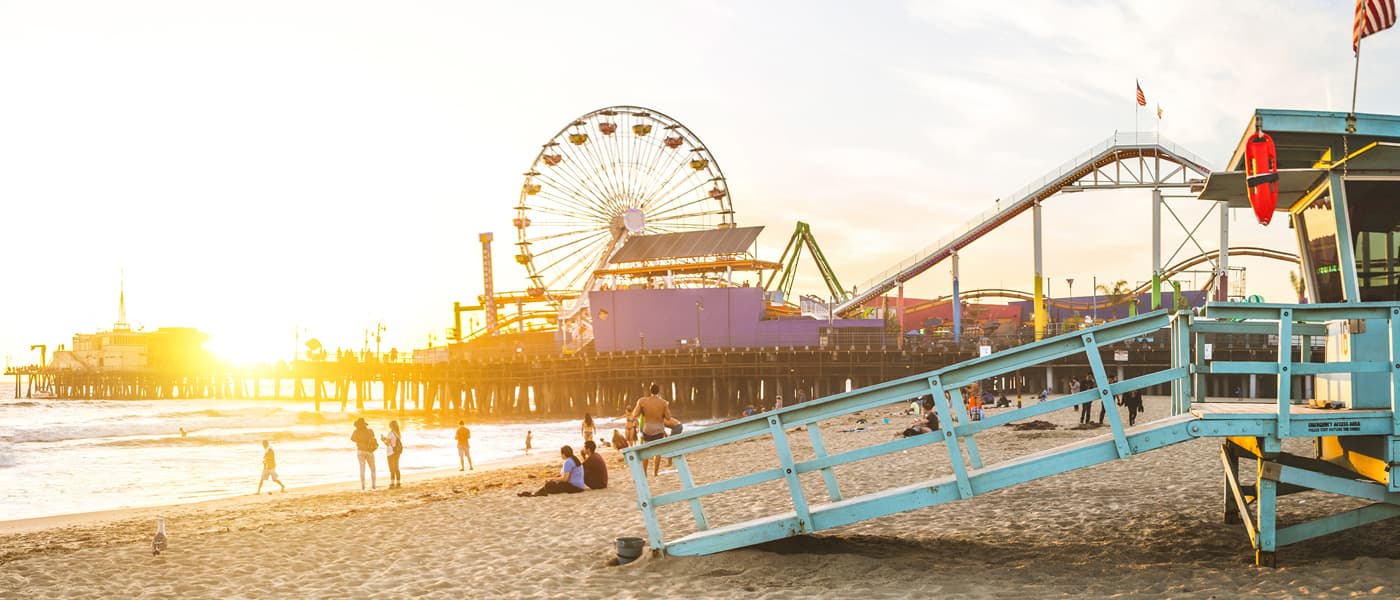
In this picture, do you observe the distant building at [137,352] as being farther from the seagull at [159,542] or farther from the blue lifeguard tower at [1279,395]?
the blue lifeguard tower at [1279,395]

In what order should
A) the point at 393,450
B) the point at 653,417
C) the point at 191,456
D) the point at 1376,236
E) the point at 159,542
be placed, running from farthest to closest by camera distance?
the point at 191,456 → the point at 393,450 → the point at 653,417 → the point at 159,542 → the point at 1376,236

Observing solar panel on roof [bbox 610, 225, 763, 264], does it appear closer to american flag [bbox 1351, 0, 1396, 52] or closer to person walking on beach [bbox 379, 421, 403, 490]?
person walking on beach [bbox 379, 421, 403, 490]

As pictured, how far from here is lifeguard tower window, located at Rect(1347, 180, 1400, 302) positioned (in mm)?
7828

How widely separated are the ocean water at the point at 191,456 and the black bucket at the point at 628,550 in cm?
1344

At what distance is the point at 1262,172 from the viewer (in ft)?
26.4

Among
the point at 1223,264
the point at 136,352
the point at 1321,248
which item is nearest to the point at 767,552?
the point at 1321,248

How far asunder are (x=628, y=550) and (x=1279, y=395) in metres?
4.98

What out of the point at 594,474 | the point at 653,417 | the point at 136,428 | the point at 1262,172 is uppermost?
the point at 1262,172

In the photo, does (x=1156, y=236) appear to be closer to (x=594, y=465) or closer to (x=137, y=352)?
(x=594, y=465)

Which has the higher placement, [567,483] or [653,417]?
[653,417]

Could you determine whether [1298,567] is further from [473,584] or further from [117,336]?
[117,336]

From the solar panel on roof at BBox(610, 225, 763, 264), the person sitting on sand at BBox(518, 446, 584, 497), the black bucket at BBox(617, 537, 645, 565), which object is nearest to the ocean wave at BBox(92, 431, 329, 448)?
the solar panel on roof at BBox(610, 225, 763, 264)

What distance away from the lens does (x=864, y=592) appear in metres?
7.39

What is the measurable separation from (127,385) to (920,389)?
4952 inches
